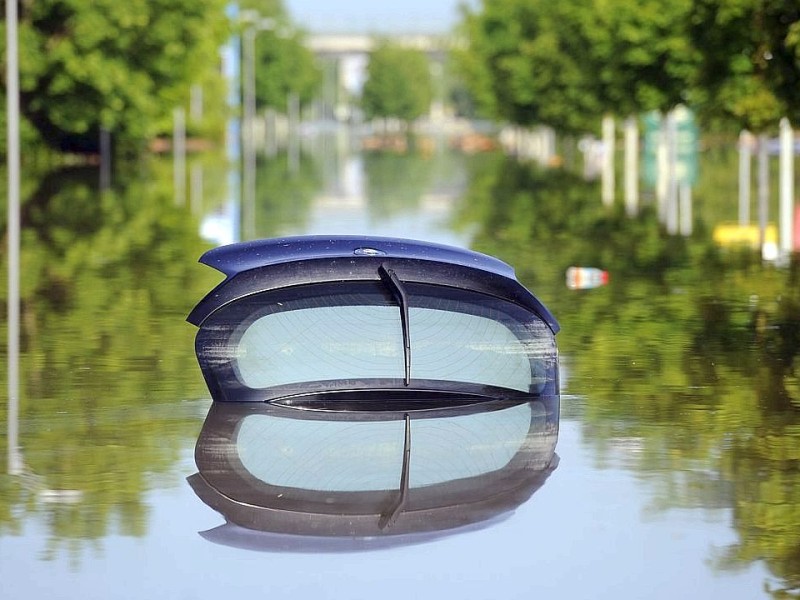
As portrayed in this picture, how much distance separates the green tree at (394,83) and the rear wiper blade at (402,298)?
542ft

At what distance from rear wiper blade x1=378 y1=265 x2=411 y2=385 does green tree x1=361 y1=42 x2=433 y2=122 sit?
165m

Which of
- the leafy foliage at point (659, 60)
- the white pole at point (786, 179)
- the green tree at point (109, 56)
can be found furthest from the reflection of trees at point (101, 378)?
the green tree at point (109, 56)

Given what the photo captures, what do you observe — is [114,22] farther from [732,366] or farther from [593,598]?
[593,598]

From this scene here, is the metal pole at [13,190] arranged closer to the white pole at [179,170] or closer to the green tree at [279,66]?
the white pole at [179,170]

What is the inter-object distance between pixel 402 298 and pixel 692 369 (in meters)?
3.08

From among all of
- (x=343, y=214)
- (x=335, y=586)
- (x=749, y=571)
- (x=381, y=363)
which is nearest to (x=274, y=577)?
(x=335, y=586)

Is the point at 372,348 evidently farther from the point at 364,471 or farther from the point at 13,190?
the point at 13,190

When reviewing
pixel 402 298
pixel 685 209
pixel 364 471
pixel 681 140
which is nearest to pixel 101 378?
pixel 402 298

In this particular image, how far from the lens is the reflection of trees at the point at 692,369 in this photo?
9.16m

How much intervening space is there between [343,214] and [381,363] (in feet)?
77.3

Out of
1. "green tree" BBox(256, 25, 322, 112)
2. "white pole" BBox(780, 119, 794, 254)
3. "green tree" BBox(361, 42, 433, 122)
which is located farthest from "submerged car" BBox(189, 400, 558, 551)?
"green tree" BBox(361, 42, 433, 122)

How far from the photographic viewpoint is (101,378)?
13328 mm

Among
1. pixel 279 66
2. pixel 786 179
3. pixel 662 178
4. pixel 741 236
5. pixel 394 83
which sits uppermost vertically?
pixel 394 83

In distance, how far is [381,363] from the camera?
12.1 metres
